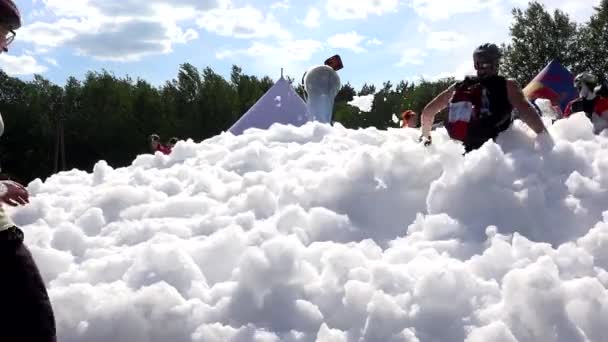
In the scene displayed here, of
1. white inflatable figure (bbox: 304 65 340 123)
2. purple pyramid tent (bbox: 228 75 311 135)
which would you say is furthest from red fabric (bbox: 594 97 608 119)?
white inflatable figure (bbox: 304 65 340 123)

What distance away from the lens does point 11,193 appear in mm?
2248

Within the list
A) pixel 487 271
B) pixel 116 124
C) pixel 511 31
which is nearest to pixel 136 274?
pixel 487 271

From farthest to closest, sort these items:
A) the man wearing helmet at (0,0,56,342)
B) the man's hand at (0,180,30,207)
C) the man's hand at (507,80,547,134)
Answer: the man's hand at (507,80,547,134), the man's hand at (0,180,30,207), the man wearing helmet at (0,0,56,342)

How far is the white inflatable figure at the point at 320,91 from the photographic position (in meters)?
8.15

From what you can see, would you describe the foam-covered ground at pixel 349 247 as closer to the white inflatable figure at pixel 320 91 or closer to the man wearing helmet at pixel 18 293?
the man wearing helmet at pixel 18 293

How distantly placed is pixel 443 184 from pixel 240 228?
860 mm

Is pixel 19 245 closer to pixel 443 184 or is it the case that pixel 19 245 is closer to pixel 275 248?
pixel 275 248

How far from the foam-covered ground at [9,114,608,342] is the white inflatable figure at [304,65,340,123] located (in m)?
4.17

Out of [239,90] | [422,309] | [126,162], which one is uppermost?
[239,90]

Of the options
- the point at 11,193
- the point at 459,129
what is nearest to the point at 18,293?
the point at 11,193

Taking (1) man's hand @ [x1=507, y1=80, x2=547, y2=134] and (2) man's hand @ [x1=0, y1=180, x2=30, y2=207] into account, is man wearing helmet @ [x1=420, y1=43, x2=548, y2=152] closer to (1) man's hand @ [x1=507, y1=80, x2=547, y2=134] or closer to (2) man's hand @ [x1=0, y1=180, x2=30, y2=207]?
(1) man's hand @ [x1=507, y1=80, x2=547, y2=134]

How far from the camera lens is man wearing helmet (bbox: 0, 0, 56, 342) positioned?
2055 mm

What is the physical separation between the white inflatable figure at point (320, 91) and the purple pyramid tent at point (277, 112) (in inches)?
5.7

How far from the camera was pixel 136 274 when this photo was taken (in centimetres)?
283
